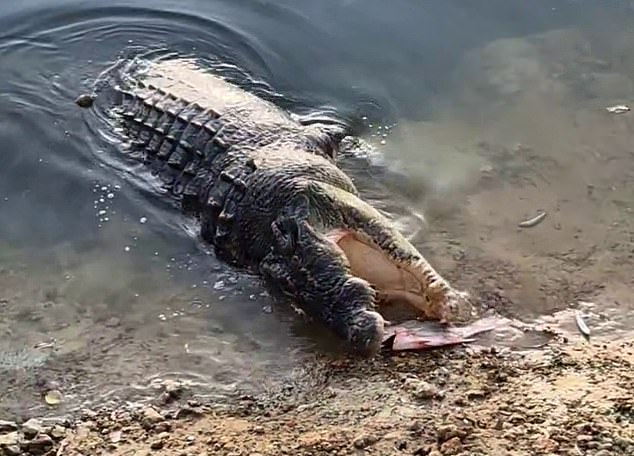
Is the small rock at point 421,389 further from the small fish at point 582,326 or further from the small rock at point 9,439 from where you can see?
the small rock at point 9,439

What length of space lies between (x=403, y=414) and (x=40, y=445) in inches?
57.0

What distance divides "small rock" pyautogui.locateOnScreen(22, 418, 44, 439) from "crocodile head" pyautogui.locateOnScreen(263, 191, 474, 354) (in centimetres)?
133

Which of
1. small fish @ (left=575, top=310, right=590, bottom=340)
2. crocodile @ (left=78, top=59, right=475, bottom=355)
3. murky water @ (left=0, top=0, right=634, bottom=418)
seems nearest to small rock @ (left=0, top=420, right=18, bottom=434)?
murky water @ (left=0, top=0, right=634, bottom=418)

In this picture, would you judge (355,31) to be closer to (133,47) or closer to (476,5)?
(476,5)

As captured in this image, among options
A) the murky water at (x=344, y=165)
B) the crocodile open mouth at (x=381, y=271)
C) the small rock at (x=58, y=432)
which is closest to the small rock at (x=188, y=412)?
the murky water at (x=344, y=165)

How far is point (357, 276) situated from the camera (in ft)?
15.8

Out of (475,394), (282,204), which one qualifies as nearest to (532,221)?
(282,204)

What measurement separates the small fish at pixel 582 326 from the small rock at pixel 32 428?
235 cm

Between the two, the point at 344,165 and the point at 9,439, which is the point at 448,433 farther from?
the point at 344,165

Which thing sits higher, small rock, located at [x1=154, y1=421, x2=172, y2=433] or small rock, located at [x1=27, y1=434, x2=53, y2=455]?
small rock, located at [x1=154, y1=421, x2=172, y2=433]

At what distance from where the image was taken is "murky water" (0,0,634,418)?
4.75 meters

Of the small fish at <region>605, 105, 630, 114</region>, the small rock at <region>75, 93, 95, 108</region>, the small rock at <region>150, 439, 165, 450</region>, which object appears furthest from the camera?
the small rock at <region>75, 93, 95, 108</region>

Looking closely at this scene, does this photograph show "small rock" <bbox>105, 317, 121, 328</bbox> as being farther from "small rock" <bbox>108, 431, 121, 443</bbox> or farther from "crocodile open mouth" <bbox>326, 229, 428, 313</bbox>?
"crocodile open mouth" <bbox>326, 229, 428, 313</bbox>

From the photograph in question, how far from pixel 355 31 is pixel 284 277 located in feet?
9.12
